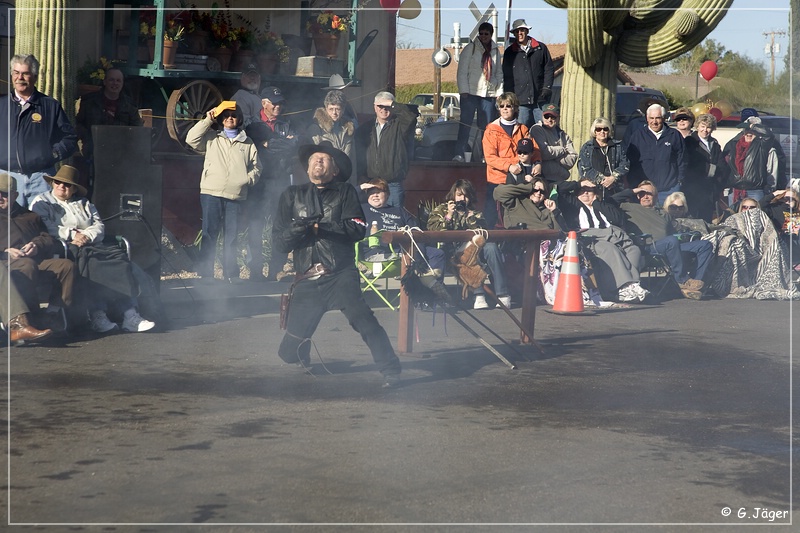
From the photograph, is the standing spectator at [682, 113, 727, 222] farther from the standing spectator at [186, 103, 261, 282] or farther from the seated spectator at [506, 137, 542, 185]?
the standing spectator at [186, 103, 261, 282]

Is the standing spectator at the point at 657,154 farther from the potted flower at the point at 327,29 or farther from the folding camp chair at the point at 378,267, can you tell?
the potted flower at the point at 327,29

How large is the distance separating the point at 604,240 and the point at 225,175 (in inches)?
164

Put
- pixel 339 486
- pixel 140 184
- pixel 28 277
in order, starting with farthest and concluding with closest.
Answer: pixel 140 184
pixel 28 277
pixel 339 486

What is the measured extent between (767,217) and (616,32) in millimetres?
3046

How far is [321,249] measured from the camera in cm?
771

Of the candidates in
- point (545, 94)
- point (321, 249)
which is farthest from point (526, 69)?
point (321, 249)

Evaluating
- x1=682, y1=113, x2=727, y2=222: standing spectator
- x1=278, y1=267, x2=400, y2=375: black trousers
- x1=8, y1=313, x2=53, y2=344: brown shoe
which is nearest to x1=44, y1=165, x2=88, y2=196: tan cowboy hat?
x1=8, y1=313, x2=53, y2=344: brown shoe

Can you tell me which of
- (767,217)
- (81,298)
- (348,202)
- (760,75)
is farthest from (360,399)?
(760,75)

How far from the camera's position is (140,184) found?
10.1m

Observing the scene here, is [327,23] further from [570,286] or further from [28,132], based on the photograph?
[28,132]

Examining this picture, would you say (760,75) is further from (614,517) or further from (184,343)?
(614,517)

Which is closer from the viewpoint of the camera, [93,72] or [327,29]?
[93,72]

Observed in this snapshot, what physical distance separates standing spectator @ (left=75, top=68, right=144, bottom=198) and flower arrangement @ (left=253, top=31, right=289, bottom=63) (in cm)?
286

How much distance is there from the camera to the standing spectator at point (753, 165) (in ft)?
49.5
